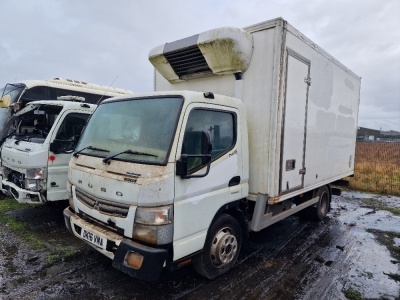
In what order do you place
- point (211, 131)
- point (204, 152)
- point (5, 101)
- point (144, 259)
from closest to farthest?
point (144, 259) → point (204, 152) → point (211, 131) → point (5, 101)

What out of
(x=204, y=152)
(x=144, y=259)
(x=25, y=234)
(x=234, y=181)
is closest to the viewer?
(x=144, y=259)

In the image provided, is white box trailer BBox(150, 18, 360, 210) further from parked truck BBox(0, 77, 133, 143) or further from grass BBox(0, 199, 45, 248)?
grass BBox(0, 199, 45, 248)

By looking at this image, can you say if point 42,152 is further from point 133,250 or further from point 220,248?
point 220,248

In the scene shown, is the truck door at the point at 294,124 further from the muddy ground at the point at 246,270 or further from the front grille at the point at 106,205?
the front grille at the point at 106,205

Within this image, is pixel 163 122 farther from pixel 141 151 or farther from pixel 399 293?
pixel 399 293

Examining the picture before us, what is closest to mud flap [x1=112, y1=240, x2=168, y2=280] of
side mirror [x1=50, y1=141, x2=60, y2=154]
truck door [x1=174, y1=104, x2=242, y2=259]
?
truck door [x1=174, y1=104, x2=242, y2=259]

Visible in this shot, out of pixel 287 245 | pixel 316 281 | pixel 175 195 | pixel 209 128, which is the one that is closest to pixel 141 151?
pixel 175 195

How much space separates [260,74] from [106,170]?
2.41m

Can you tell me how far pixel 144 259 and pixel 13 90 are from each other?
23.4ft

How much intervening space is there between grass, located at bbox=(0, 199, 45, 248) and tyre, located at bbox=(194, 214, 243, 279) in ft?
9.21

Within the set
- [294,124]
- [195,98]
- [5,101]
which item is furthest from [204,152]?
[5,101]

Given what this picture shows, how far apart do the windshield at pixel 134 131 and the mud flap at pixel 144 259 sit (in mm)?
863

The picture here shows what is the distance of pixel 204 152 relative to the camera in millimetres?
2951

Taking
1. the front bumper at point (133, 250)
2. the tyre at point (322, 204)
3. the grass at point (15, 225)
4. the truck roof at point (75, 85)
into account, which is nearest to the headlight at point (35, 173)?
the grass at point (15, 225)
